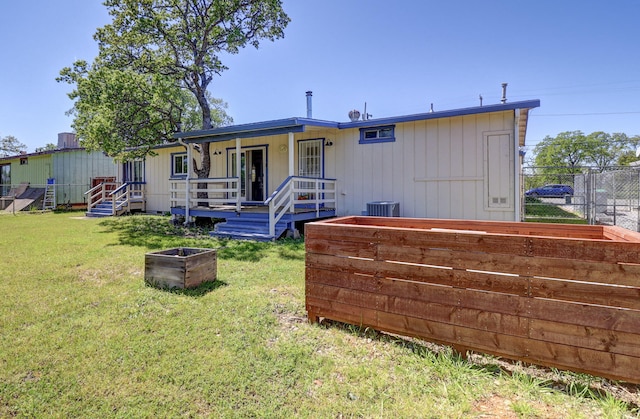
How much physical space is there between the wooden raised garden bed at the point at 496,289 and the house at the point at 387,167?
16.3 feet

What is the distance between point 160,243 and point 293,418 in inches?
259

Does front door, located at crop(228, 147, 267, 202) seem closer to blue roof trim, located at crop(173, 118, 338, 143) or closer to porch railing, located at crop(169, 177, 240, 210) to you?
porch railing, located at crop(169, 177, 240, 210)

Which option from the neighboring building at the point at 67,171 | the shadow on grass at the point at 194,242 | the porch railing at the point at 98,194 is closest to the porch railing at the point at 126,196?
the porch railing at the point at 98,194

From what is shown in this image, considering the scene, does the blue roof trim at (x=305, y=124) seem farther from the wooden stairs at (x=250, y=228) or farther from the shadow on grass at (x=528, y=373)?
the shadow on grass at (x=528, y=373)

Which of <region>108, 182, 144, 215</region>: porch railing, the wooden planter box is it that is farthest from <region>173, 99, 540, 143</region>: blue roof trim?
<region>108, 182, 144, 215</region>: porch railing

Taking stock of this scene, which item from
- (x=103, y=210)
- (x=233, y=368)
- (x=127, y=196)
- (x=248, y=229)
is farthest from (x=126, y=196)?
(x=233, y=368)

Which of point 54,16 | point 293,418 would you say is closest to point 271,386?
point 293,418

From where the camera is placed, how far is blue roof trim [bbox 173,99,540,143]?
7199 millimetres

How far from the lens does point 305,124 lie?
8281mm

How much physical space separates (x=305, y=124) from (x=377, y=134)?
2.14m

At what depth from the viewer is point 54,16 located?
1175cm

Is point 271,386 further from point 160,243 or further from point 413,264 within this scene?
point 160,243

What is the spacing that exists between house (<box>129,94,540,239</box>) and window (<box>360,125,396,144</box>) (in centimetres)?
3

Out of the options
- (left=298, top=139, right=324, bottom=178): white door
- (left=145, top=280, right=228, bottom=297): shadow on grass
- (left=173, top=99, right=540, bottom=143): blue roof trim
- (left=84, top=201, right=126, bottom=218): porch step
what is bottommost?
(left=145, top=280, right=228, bottom=297): shadow on grass
